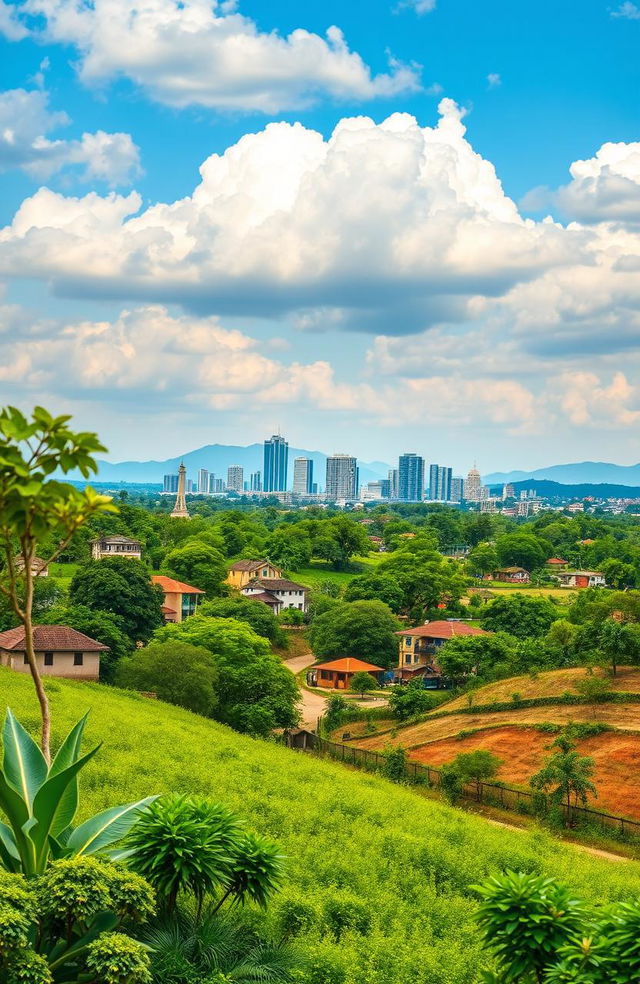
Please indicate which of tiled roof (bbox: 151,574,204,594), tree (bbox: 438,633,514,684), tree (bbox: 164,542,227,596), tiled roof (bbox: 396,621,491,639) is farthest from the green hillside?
tree (bbox: 164,542,227,596)

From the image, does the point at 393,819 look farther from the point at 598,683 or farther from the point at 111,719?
the point at 598,683

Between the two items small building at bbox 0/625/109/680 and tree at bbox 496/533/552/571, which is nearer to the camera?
small building at bbox 0/625/109/680

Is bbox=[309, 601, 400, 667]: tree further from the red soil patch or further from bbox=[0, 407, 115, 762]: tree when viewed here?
bbox=[0, 407, 115, 762]: tree

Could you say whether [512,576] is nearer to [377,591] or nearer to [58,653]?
[377,591]

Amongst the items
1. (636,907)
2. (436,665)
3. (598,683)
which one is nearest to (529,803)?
(598,683)

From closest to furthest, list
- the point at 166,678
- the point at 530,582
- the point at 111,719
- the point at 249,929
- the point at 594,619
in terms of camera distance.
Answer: the point at 249,929, the point at 111,719, the point at 166,678, the point at 594,619, the point at 530,582

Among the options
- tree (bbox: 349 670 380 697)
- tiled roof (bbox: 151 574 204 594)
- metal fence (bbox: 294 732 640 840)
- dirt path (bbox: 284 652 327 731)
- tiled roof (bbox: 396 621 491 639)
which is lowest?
dirt path (bbox: 284 652 327 731)
